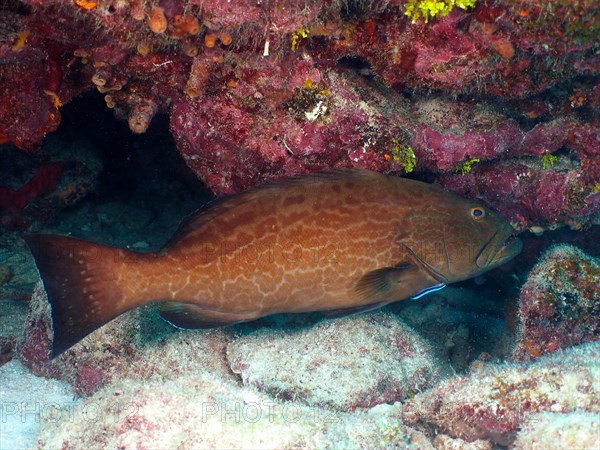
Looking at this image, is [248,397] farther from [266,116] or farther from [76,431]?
[266,116]

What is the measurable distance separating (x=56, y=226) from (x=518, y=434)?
24.3 feet

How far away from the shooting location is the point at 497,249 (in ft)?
15.1

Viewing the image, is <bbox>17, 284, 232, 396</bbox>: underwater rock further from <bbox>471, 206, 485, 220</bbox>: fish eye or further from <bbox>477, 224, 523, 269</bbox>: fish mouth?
<bbox>471, 206, 485, 220</bbox>: fish eye

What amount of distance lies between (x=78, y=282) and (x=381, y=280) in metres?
2.73

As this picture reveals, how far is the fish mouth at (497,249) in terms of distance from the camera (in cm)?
458

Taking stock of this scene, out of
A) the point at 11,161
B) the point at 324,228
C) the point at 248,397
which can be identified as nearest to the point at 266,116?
the point at 324,228

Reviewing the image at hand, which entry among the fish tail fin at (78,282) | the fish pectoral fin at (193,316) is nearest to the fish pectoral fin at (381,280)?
the fish pectoral fin at (193,316)

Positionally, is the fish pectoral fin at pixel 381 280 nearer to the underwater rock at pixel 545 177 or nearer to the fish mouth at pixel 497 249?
the fish mouth at pixel 497 249

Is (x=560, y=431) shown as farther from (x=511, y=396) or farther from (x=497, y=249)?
(x=497, y=249)

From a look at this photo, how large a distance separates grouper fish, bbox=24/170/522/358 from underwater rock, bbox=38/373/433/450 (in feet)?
2.33

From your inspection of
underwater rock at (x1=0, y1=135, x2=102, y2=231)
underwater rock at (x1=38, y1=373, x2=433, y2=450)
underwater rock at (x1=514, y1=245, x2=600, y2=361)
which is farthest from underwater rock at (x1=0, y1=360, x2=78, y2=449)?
underwater rock at (x1=514, y1=245, x2=600, y2=361)

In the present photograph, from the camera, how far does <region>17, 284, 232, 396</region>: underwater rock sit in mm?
4668

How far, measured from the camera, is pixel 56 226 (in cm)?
764

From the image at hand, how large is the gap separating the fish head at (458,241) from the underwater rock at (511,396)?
3.43 feet
